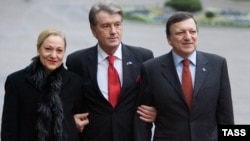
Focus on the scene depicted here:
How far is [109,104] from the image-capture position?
4.12 metres

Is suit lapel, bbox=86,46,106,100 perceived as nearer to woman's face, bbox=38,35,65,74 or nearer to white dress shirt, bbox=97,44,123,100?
white dress shirt, bbox=97,44,123,100

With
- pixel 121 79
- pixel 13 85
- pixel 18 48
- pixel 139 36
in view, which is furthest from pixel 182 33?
pixel 139 36

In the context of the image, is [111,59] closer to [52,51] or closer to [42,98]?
[52,51]

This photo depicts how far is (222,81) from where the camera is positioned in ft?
12.7

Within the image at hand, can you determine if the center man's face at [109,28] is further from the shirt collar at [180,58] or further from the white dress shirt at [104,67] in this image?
the shirt collar at [180,58]

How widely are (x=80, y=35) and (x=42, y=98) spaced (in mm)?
13416

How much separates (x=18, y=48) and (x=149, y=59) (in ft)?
37.2

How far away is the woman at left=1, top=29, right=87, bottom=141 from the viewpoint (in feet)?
12.6

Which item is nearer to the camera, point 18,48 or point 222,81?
point 222,81

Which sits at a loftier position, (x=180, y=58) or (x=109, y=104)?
(x=180, y=58)

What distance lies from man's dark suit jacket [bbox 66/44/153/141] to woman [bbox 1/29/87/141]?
22 centimetres

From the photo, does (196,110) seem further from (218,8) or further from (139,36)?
(218,8)

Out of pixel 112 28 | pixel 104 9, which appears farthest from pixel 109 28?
pixel 104 9

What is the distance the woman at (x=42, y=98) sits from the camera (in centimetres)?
384
